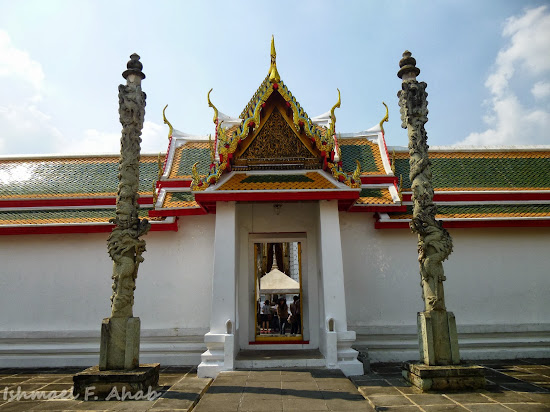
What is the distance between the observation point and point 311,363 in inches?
238

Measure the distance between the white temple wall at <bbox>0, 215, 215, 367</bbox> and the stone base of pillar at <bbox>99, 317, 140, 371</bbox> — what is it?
2.34m

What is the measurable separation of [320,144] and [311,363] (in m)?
3.70

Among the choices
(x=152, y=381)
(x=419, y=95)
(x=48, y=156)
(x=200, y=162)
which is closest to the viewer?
(x=152, y=381)

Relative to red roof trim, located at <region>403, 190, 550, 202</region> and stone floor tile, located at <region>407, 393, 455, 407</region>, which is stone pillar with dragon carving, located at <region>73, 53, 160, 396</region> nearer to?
stone floor tile, located at <region>407, 393, 455, 407</region>

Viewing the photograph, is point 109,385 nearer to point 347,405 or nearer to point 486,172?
point 347,405

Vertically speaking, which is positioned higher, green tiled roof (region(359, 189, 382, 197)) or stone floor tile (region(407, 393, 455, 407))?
green tiled roof (region(359, 189, 382, 197))

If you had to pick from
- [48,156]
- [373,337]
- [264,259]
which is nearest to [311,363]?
[373,337]

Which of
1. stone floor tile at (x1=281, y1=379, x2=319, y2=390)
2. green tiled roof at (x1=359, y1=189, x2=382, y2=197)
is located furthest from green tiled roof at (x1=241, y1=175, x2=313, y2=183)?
stone floor tile at (x1=281, y1=379, x2=319, y2=390)

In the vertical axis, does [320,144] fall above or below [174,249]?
above

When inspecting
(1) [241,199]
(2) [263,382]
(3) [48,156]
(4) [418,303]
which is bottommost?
(2) [263,382]

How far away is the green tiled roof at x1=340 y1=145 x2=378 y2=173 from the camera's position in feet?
28.6

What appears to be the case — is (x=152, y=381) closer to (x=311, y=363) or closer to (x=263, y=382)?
(x=263, y=382)

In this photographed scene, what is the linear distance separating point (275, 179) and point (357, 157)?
3.13m

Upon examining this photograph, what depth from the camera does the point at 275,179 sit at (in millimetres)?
6770
